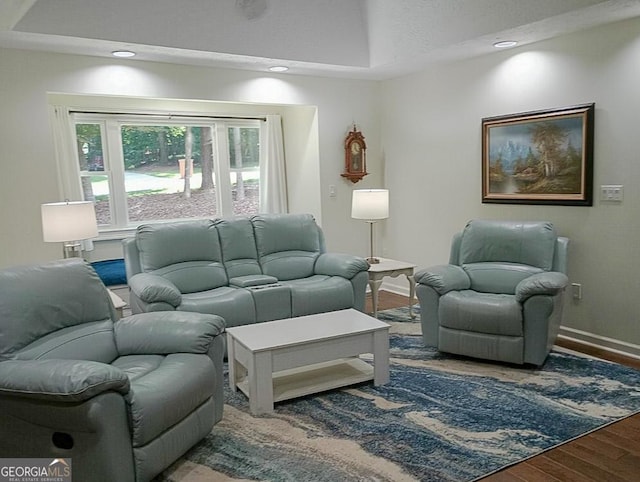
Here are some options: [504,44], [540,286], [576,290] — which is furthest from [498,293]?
[504,44]

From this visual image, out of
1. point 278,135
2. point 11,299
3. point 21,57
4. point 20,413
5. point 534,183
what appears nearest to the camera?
point 20,413

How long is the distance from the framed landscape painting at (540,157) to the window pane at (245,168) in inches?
109

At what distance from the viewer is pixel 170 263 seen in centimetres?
416

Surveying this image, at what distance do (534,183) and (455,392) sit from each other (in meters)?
2.04

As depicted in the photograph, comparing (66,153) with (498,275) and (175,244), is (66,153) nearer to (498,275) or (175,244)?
(175,244)

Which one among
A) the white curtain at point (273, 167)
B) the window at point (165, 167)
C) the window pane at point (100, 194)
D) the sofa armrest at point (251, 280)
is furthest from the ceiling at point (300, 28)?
the sofa armrest at point (251, 280)

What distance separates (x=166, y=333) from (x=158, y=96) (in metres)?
2.67

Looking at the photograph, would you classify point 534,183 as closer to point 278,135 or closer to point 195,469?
point 278,135

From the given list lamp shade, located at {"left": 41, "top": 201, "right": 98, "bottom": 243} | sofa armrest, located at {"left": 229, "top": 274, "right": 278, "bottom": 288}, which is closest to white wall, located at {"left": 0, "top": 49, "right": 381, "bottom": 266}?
lamp shade, located at {"left": 41, "top": 201, "right": 98, "bottom": 243}

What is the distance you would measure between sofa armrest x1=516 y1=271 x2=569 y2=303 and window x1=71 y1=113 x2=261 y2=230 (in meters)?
3.67

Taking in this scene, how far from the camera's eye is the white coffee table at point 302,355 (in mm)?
3010

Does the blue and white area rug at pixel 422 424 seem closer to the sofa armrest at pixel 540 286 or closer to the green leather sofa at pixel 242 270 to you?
the sofa armrest at pixel 540 286

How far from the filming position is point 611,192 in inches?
151

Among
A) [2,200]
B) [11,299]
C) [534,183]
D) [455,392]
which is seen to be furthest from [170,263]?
[534,183]
